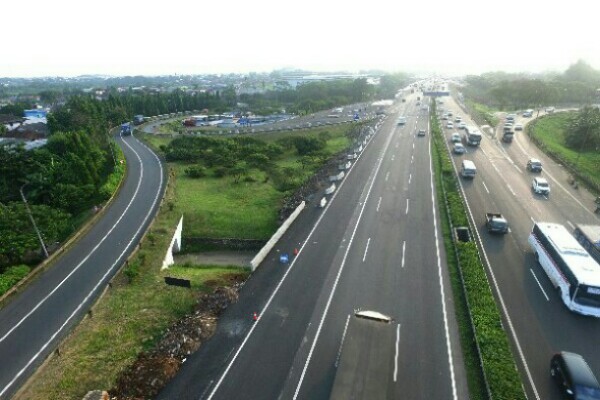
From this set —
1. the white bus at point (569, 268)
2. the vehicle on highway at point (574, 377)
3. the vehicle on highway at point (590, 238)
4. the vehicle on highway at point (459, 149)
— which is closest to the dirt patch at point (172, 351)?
the vehicle on highway at point (574, 377)

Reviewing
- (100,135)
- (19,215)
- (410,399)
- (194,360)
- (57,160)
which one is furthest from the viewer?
(100,135)

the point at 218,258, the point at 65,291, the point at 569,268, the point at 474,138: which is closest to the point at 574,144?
the point at 474,138

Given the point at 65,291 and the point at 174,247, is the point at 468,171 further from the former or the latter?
the point at 65,291

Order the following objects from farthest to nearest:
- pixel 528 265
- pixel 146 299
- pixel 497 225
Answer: pixel 497 225, pixel 528 265, pixel 146 299

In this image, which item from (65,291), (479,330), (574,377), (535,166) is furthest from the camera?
(535,166)

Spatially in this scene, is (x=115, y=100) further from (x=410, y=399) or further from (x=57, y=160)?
(x=410, y=399)

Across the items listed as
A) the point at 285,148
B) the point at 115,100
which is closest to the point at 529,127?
the point at 285,148
